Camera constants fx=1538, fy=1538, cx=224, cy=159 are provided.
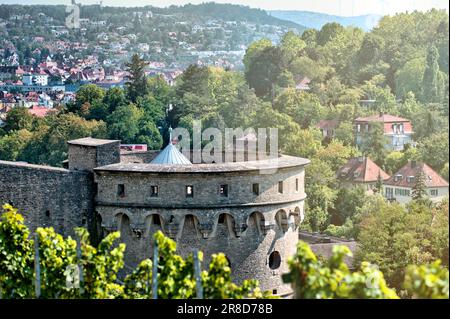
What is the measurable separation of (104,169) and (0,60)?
4731 centimetres

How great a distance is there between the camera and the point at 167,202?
131ft

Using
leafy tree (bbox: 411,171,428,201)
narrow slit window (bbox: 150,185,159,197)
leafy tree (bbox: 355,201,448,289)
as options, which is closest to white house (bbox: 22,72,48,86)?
leafy tree (bbox: 411,171,428,201)

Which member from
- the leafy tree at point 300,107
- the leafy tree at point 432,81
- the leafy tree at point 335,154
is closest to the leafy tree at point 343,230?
the leafy tree at point 335,154

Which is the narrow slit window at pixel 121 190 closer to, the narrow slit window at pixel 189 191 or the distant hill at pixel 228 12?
the narrow slit window at pixel 189 191

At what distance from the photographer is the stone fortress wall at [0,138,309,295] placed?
129 ft

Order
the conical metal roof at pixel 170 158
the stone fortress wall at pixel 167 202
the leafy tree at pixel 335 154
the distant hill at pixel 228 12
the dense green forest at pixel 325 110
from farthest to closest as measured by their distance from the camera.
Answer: the distant hill at pixel 228 12
the leafy tree at pixel 335 154
the dense green forest at pixel 325 110
the conical metal roof at pixel 170 158
the stone fortress wall at pixel 167 202

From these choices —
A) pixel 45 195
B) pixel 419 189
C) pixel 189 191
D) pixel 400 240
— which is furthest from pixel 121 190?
pixel 419 189

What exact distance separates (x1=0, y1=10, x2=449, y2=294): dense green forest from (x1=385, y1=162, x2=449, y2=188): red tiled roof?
3.13 ft

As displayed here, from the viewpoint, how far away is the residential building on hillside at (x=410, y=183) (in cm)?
7562

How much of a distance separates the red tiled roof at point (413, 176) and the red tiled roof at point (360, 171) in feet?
3.97

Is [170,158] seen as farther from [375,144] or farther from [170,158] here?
[375,144]

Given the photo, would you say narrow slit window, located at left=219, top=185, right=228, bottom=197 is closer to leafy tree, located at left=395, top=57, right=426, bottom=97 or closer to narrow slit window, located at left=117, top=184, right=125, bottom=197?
narrow slit window, located at left=117, top=184, right=125, bottom=197

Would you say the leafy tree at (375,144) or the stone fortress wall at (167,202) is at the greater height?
the stone fortress wall at (167,202)
